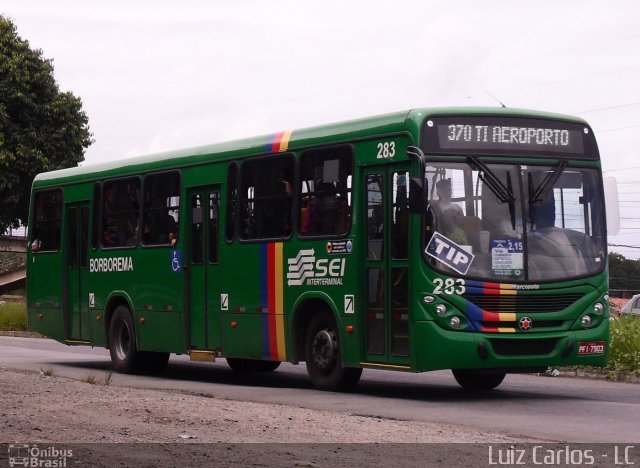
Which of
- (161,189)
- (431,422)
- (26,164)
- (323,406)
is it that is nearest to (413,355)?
(323,406)

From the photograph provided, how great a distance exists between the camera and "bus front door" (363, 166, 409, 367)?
1559cm

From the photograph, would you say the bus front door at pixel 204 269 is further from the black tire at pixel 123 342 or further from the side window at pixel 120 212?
the black tire at pixel 123 342

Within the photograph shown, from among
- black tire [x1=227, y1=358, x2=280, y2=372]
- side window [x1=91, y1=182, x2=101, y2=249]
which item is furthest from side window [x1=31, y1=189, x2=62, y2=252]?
black tire [x1=227, y1=358, x2=280, y2=372]

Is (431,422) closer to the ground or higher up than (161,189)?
closer to the ground

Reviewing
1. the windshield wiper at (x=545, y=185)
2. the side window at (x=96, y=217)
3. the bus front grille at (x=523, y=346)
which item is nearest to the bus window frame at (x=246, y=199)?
the windshield wiper at (x=545, y=185)

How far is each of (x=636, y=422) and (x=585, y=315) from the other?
2.68 m

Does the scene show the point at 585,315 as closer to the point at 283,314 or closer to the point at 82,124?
the point at 283,314

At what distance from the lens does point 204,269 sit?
1966 cm

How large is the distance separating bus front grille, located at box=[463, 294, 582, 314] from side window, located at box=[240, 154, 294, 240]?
319cm

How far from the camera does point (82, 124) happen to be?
211ft

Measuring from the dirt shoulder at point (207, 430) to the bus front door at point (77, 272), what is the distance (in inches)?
287

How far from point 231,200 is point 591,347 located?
220 inches

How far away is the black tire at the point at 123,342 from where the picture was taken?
21.6 metres

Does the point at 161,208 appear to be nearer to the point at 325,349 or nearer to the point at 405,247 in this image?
the point at 325,349
